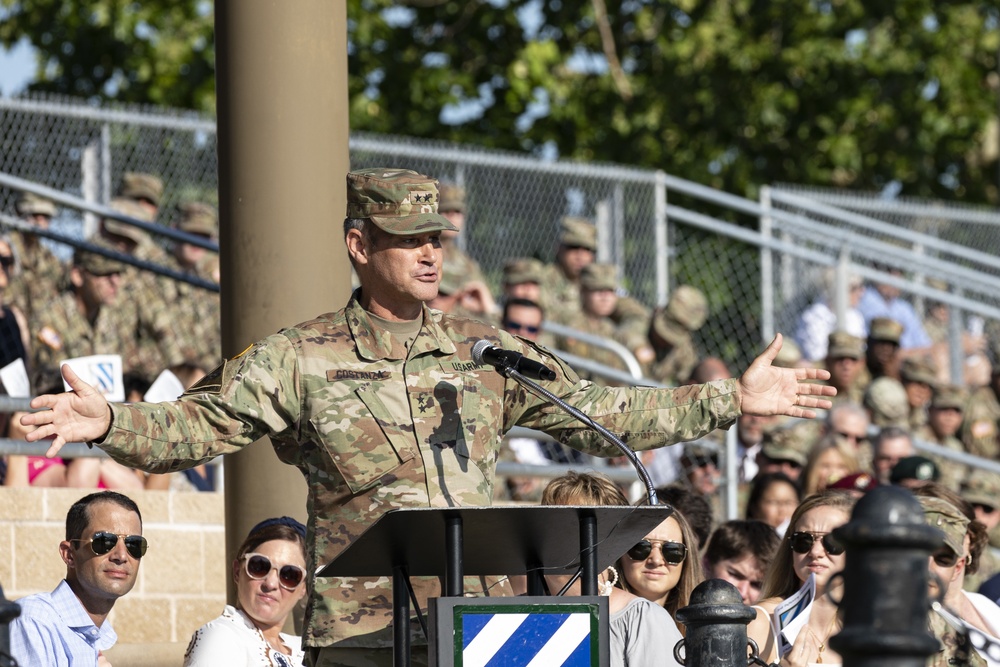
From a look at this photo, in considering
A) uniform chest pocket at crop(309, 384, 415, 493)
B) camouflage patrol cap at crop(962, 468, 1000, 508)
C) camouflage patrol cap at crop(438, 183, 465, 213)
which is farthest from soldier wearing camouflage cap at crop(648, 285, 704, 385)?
uniform chest pocket at crop(309, 384, 415, 493)

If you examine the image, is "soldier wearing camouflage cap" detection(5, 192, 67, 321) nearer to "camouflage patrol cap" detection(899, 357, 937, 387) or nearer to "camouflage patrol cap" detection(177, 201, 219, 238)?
"camouflage patrol cap" detection(177, 201, 219, 238)

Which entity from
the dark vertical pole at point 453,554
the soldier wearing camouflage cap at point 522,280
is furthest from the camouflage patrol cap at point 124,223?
the dark vertical pole at point 453,554

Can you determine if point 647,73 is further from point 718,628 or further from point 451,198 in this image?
point 718,628

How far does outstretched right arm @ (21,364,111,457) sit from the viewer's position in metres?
4.70

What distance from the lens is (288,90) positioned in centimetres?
Answer: 669

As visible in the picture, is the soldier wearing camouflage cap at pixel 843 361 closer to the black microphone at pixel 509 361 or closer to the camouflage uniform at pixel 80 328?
the camouflage uniform at pixel 80 328

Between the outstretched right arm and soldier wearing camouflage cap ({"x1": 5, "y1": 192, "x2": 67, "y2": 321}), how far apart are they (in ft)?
15.9

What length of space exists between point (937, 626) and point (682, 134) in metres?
14.3

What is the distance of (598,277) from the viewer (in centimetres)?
1148

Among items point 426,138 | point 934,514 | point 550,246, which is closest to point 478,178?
point 550,246

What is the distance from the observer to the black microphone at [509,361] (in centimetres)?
494

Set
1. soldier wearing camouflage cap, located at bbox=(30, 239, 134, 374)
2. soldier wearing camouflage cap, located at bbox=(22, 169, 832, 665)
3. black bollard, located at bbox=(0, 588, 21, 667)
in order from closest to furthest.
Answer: black bollard, located at bbox=(0, 588, 21, 667), soldier wearing camouflage cap, located at bbox=(22, 169, 832, 665), soldier wearing camouflage cap, located at bbox=(30, 239, 134, 374)

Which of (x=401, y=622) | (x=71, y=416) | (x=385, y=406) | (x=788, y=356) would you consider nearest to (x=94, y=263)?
(x=788, y=356)

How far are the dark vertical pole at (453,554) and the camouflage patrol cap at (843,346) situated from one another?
731 centimetres
